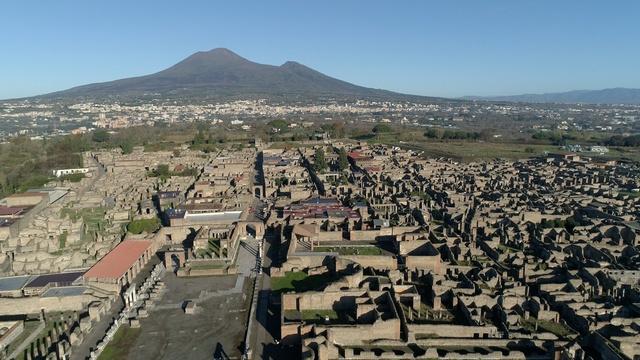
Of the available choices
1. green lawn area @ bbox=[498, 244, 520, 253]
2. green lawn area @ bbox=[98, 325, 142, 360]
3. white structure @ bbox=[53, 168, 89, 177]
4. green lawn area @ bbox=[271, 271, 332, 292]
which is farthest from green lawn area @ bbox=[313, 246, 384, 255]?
white structure @ bbox=[53, 168, 89, 177]

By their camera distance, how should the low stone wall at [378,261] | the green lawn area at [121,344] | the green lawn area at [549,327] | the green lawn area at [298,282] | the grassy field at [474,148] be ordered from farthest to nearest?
the grassy field at [474,148], the low stone wall at [378,261], the green lawn area at [298,282], the green lawn area at [549,327], the green lawn area at [121,344]

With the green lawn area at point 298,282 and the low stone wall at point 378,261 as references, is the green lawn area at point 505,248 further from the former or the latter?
the green lawn area at point 298,282

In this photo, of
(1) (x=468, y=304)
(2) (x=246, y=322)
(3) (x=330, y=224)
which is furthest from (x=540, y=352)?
(3) (x=330, y=224)

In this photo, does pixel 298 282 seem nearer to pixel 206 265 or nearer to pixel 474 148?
pixel 206 265

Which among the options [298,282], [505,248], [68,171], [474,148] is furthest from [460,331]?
[474,148]

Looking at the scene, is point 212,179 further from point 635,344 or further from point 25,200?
point 635,344

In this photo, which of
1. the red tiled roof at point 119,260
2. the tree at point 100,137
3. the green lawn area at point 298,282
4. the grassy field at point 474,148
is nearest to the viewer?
the green lawn area at point 298,282

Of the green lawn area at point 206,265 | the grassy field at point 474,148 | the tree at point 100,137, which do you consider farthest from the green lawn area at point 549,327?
the tree at point 100,137
